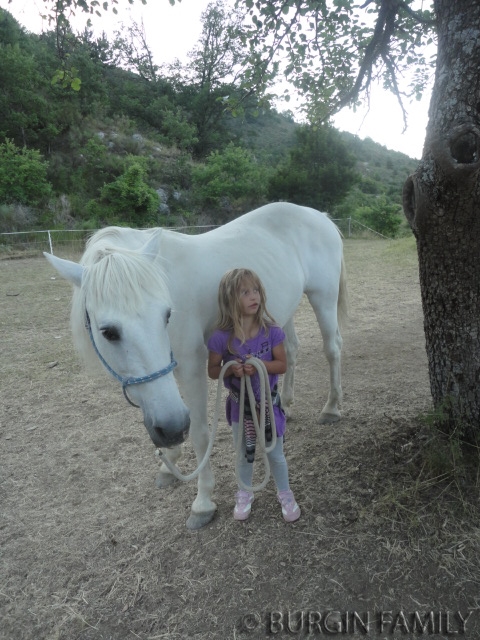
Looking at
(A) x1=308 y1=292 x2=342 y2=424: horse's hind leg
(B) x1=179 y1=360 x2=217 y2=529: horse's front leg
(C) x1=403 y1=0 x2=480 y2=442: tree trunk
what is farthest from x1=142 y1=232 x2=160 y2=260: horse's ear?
(A) x1=308 y1=292 x2=342 y2=424: horse's hind leg

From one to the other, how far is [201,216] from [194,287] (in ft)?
69.3

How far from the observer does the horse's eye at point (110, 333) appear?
1.55 meters

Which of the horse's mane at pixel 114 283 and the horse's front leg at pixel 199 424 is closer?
the horse's mane at pixel 114 283

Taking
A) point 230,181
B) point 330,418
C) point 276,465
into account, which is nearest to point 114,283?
point 276,465

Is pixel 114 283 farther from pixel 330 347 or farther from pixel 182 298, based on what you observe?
pixel 330 347

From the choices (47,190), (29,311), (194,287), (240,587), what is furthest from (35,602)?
(47,190)

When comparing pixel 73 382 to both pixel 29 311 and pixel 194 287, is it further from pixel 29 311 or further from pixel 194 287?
pixel 29 311

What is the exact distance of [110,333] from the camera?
1.57 metres

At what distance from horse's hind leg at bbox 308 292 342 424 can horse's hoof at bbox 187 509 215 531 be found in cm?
131

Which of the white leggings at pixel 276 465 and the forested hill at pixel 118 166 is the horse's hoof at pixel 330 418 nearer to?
the white leggings at pixel 276 465

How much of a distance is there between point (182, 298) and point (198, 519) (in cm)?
125

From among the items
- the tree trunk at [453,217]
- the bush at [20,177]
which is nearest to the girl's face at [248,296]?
the tree trunk at [453,217]

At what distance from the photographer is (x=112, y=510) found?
2.37 m

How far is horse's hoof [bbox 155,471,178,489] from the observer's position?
2.56 m
